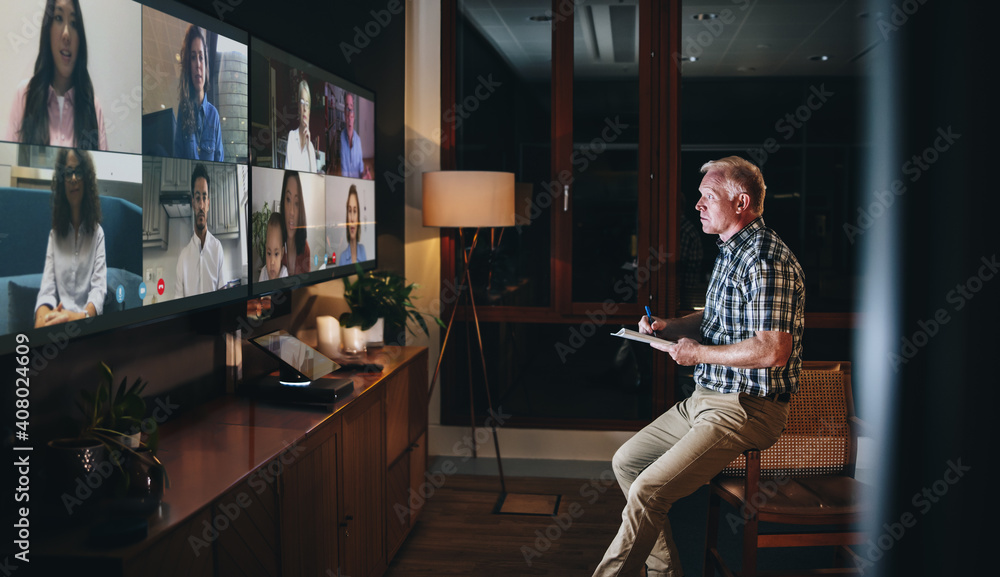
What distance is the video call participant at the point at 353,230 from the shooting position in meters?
3.44

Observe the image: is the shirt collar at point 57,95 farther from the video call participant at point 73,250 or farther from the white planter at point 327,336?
the white planter at point 327,336

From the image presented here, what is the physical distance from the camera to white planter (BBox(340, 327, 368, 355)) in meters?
3.19

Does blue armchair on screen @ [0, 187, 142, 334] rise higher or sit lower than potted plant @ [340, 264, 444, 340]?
higher

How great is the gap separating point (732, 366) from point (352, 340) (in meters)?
1.58

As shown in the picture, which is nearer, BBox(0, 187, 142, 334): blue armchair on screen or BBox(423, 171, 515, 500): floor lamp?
BBox(0, 187, 142, 334): blue armchair on screen

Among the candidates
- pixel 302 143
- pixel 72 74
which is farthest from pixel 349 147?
pixel 72 74

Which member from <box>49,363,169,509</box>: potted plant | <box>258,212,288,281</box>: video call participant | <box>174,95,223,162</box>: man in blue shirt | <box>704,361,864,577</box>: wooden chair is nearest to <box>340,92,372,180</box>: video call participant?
<box>258,212,288,281</box>: video call participant

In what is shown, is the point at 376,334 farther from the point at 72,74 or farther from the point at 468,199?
the point at 72,74

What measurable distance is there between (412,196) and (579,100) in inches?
44.7

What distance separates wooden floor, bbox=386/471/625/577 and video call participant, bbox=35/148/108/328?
1803 mm

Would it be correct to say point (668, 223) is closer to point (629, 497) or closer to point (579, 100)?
point (579, 100)

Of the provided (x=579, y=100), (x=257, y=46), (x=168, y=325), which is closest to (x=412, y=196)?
(x=579, y=100)

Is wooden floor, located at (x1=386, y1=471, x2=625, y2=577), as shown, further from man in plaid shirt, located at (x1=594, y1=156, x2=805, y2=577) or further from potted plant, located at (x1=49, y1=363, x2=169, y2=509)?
potted plant, located at (x1=49, y1=363, x2=169, y2=509)

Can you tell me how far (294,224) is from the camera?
2898mm
